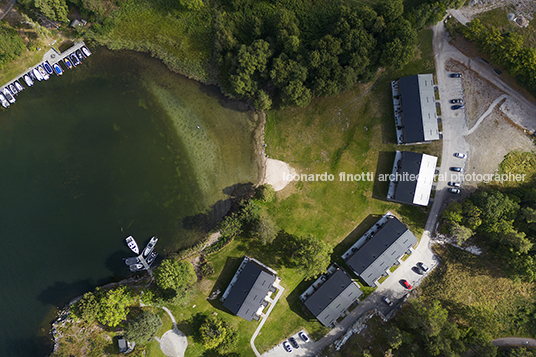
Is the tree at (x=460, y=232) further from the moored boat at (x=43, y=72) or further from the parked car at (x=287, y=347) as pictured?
the moored boat at (x=43, y=72)

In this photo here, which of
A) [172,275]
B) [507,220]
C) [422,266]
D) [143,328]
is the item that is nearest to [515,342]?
[422,266]

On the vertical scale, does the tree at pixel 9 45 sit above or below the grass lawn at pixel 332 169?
above

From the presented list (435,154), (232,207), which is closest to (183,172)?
(232,207)

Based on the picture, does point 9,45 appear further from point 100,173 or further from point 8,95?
point 100,173

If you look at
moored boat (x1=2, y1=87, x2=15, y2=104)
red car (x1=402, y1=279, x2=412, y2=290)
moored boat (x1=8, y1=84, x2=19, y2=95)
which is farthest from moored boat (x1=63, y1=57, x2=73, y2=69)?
red car (x1=402, y1=279, x2=412, y2=290)

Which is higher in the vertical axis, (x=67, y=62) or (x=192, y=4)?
(x=67, y=62)

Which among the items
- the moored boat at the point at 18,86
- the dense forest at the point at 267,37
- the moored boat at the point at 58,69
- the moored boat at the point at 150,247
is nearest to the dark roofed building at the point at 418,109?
the dense forest at the point at 267,37

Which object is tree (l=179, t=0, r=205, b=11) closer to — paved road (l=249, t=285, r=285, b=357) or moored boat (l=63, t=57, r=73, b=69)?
moored boat (l=63, t=57, r=73, b=69)
